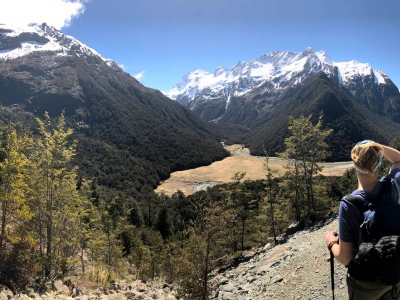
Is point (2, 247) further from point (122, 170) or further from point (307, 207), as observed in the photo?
point (122, 170)

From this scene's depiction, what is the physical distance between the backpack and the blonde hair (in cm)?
27

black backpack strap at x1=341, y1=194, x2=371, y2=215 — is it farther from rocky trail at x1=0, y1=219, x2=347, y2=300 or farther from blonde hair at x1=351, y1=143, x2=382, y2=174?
rocky trail at x1=0, y1=219, x2=347, y2=300

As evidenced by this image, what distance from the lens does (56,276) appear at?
49.0 ft

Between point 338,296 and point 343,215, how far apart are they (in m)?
8.26

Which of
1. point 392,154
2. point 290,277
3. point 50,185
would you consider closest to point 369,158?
point 392,154

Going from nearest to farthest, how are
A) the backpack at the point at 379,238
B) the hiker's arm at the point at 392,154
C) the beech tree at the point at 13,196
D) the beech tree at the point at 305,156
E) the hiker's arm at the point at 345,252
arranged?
the backpack at the point at 379,238
the hiker's arm at the point at 345,252
the hiker's arm at the point at 392,154
the beech tree at the point at 13,196
the beech tree at the point at 305,156

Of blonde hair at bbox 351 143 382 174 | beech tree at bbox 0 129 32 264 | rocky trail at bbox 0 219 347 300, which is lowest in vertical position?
rocky trail at bbox 0 219 347 300

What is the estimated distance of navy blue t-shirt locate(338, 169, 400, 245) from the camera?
305 centimetres

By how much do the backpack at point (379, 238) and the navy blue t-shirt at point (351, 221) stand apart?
0.04 meters

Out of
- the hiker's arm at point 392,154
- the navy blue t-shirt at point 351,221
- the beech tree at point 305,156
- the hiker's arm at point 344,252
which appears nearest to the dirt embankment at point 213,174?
the beech tree at point 305,156

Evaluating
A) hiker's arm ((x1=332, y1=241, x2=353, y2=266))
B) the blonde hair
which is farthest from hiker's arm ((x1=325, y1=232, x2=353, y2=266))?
the blonde hair

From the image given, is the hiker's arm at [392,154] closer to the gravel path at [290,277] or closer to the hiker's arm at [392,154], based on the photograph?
the hiker's arm at [392,154]

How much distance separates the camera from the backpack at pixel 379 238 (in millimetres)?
2852

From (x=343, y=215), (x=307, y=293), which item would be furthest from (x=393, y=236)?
(x=307, y=293)
